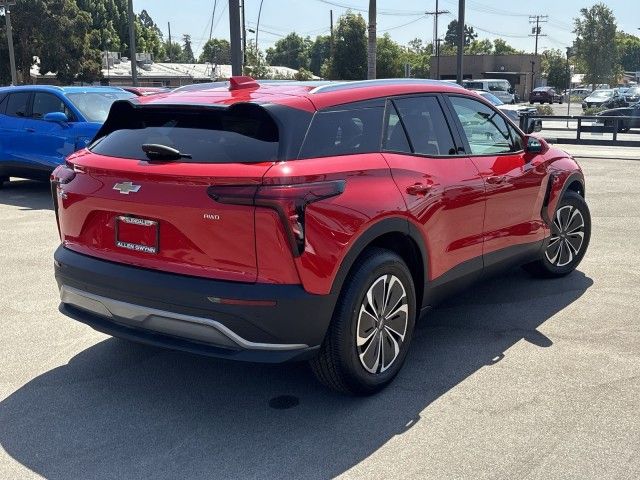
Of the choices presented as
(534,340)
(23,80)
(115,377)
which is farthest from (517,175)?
(23,80)

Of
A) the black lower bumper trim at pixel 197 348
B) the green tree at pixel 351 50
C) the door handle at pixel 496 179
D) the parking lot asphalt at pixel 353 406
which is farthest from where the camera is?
the green tree at pixel 351 50

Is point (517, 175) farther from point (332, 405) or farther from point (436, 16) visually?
point (436, 16)

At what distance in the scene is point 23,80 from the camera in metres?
44.3

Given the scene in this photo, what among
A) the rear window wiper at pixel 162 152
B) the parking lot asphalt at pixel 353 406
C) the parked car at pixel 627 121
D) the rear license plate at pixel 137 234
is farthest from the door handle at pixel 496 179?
the parked car at pixel 627 121

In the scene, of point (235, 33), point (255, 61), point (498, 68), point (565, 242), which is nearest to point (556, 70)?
point (498, 68)

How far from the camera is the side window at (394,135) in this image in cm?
412

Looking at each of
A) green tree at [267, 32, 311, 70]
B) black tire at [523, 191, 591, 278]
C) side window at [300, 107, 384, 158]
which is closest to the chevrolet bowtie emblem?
side window at [300, 107, 384, 158]

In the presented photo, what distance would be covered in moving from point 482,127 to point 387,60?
5223cm

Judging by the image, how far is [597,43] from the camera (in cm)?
5803

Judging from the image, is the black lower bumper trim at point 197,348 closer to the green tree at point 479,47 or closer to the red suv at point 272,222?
the red suv at point 272,222

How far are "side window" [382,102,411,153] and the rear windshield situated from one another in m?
0.85

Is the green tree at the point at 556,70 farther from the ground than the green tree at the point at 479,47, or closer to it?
closer to it

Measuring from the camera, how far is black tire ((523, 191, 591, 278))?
19.8ft

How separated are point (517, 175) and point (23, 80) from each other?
4512 cm
